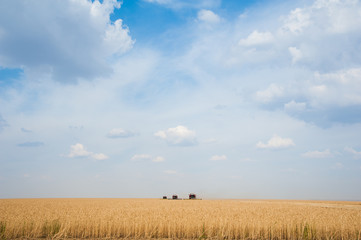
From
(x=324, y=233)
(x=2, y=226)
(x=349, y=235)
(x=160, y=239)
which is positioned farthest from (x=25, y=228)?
(x=349, y=235)

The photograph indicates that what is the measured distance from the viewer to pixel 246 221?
13961mm

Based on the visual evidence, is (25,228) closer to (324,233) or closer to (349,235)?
(324,233)

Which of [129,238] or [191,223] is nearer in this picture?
[129,238]

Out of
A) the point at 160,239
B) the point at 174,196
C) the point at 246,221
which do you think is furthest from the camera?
the point at 174,196

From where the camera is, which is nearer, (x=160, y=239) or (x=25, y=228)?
(x=160, y=239)

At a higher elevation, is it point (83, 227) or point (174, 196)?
point (83, 227)

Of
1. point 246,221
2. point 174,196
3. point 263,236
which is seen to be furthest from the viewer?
point 174,196

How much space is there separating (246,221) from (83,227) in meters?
8.29

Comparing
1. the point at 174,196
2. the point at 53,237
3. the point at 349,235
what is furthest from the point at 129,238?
the point at 174,196

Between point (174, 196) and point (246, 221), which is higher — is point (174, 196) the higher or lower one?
the lower one

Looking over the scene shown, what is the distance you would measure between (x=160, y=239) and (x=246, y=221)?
15.4 ft

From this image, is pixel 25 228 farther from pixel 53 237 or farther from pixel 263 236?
pixel 263 236

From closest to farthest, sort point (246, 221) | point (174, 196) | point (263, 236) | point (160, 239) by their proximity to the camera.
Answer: point (160, 239)
point (263, 236)
point (246, 221)
point (174, 196)

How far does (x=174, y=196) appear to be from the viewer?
259 ft
